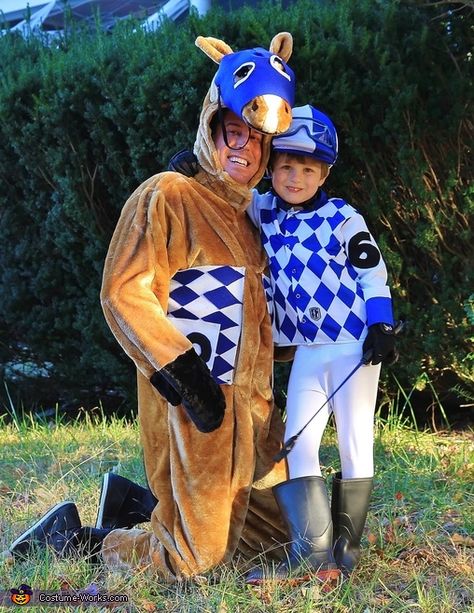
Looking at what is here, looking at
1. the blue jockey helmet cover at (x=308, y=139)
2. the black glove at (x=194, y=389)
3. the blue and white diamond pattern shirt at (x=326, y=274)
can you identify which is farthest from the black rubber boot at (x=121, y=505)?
the blue jockey helmet cover at (x=308, y=139)

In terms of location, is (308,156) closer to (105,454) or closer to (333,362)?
(333,362)

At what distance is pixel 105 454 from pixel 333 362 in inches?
81.2

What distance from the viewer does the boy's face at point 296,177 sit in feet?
10.3

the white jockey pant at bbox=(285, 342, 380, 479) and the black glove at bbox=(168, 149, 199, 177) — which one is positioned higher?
the black glove at bbox=(168, 149, 199, 177)

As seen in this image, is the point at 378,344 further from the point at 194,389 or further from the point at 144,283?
the point at 144,283

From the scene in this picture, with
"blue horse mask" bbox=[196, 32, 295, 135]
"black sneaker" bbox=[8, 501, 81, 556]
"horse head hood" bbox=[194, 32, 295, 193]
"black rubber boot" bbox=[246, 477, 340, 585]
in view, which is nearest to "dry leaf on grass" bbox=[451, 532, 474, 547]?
"black rubber boot" bbox=[246, 477, 340, 585]

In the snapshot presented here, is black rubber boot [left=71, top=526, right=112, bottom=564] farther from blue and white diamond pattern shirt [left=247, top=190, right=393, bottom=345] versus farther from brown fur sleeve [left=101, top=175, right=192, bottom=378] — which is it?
blue and white diamond pattern shirt [left=247, top=190, right=393, bottom=345]

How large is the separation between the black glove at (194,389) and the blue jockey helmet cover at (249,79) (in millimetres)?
847

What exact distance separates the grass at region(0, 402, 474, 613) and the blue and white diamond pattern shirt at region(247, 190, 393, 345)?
85 centimetres

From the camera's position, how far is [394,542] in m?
3.47

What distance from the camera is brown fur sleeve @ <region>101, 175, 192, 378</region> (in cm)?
283

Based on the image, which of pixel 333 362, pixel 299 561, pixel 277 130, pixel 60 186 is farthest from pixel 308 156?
pixel 60 186

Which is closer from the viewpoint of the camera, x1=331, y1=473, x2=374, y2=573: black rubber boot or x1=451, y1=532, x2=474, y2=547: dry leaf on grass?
x1=331, y1=473, x2=374, y2=573: black rubber boot

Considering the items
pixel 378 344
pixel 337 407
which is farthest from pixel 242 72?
pixel 337 407
